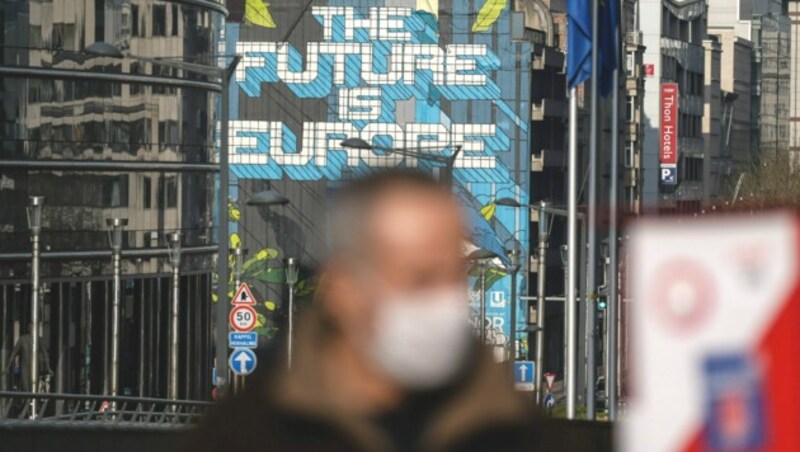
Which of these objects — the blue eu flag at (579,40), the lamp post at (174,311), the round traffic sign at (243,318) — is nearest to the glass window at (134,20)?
the lamp post at (174,311)

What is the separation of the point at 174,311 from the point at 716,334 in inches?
2094

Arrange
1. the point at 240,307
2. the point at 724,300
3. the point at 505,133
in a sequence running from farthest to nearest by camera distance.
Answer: the point at 505,133 < the point at 240,307 < the point at 724,300

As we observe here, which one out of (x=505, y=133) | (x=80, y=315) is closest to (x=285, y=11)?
(x=505, y=133)

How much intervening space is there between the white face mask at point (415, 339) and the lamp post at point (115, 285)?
47730mm

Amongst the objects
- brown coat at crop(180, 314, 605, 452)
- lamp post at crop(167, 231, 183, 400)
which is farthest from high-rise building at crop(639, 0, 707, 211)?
brown coat at crop(180, 314, 605, 452)

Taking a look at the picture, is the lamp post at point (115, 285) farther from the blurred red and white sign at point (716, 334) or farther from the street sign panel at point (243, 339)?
the blurred red and white sign at point (716, 334)

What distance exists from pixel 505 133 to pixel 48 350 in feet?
185

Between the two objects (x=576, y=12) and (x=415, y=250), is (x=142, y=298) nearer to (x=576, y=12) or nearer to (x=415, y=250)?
(x=576, y=12)

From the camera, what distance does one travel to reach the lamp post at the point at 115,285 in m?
50.9

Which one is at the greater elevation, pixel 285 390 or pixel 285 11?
pixel 285 11

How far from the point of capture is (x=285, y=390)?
3.02 meters

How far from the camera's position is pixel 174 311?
55844 millimetres

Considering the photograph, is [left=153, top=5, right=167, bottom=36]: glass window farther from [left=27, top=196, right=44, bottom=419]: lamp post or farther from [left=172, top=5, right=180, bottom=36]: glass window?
[left=27, top=196, right=44, bottom=419]: lamp post

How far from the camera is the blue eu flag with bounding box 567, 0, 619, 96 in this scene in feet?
98.4
